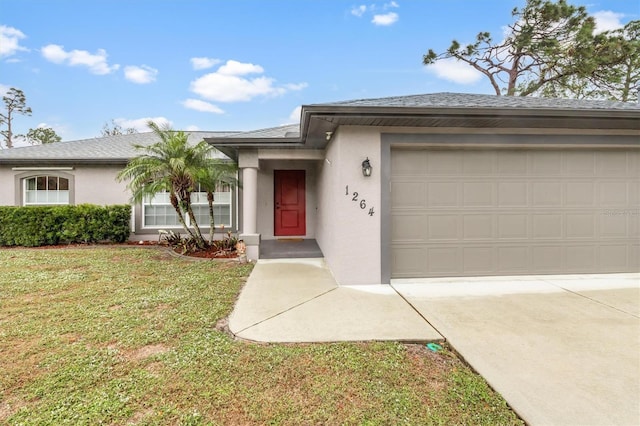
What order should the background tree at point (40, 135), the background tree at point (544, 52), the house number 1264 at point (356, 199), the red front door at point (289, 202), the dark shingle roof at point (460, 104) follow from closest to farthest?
the dark shingle roof at point (460, 104), the house number 1264 at point (356, 199), the red front door at point (289, 202), the background tree at point (544, 52), the background tree at point (40, 135)

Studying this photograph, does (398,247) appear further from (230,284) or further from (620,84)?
(620,84)

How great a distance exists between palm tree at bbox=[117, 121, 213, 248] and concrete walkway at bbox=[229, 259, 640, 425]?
3.18 meters

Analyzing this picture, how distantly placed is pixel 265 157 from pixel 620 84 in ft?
64.8

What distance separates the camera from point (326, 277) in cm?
556

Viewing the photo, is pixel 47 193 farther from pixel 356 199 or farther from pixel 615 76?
pixel 615 76

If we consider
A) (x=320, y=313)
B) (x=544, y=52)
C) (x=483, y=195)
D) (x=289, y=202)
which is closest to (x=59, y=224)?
(x=289, y=202)

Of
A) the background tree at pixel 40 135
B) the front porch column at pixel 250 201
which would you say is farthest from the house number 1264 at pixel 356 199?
the background tree at pixel 40 135

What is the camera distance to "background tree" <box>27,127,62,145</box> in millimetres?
→ 27688

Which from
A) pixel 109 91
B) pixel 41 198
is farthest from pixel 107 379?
pixel 109 91

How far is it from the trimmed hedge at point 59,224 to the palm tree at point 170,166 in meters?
2.46

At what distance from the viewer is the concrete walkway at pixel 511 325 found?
2.18m

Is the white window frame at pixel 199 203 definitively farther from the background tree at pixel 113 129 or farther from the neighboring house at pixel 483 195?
the background tree at pixel 113 129

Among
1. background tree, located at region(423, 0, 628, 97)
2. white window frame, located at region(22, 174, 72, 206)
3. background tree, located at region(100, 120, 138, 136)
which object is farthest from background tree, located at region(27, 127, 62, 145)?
background tree, located at region(423, 0, 628, 97)

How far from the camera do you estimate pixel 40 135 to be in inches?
1105
